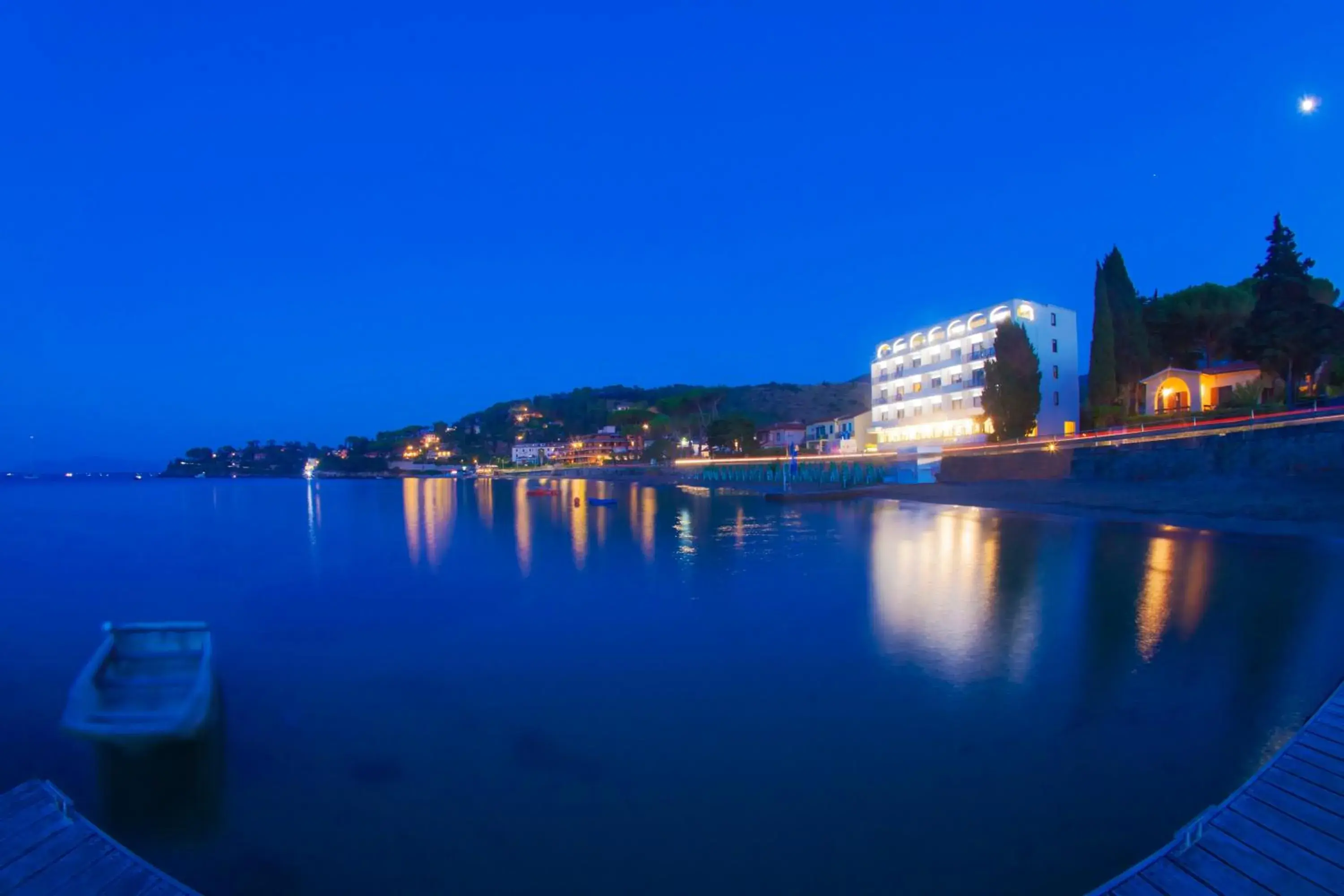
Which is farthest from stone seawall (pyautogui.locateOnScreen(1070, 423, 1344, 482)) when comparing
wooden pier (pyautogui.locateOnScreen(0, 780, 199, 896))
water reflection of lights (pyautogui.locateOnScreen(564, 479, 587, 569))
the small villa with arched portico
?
wooden pier (pyautogui.locateOnScreen(0, 780, 199, 896))

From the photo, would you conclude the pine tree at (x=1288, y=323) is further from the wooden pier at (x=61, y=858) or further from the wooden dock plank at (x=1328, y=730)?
the wooden pier at (x=61, y=858)

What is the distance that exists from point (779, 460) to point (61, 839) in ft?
210

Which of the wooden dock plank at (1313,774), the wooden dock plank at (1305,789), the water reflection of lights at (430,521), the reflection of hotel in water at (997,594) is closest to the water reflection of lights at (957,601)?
the reflection of hotel in water at (997,594)

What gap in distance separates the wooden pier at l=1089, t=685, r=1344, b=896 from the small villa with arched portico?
37031mm

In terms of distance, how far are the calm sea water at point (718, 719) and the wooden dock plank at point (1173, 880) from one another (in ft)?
4.69

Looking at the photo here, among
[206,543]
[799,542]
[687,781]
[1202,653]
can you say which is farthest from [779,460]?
[687,781]

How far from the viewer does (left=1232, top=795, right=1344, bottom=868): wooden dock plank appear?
4383 millimetres

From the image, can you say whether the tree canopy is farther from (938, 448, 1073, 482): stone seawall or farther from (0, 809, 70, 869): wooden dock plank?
(0, 809, 70, 869): wooden dock plank

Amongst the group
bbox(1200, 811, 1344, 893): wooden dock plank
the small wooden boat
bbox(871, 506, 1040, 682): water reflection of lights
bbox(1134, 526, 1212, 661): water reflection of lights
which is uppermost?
bbox(1200, 811, 1344, 893): wooden dock plank

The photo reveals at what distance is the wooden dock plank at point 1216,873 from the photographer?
13.5ft

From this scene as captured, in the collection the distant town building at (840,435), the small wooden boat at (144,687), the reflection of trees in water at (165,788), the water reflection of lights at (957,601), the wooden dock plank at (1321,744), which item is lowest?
the reflection of trees in water at (165,788)

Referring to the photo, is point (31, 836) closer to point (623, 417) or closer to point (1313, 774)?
point (1313, 774)

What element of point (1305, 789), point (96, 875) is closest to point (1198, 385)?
point (1305, 789)

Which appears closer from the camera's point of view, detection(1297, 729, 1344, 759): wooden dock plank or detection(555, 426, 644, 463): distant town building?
detection(1297, 729, 1344, 759): wooden dock plank
